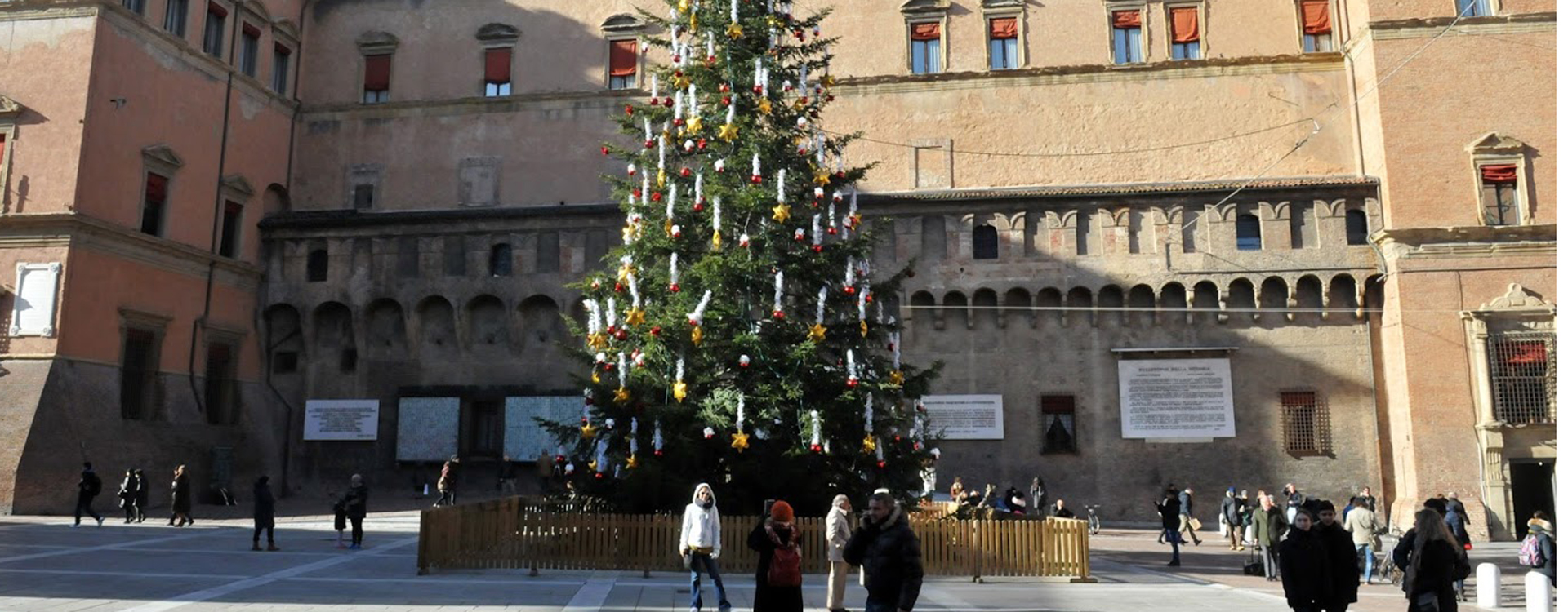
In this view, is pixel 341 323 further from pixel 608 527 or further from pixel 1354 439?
pixel 1354 439

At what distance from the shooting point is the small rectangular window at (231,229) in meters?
31.5

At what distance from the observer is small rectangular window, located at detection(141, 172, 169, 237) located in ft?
91.8

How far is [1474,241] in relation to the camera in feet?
88.3

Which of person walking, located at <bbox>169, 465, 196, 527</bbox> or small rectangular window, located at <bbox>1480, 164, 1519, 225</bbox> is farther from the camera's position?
small rectangular window, located at <bbox>1480, 164, 1519, 225</bbox>

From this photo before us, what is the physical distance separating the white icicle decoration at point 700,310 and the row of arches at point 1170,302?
14523 mm

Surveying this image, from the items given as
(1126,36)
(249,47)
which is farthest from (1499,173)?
(249,47)

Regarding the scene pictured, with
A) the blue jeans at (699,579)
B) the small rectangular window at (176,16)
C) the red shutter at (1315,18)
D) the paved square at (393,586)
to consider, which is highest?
the red shutter at (1315,18)

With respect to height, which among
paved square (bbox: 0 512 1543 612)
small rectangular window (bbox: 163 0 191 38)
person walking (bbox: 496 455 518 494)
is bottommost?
paved square (bbox: 0 512 1543 612)

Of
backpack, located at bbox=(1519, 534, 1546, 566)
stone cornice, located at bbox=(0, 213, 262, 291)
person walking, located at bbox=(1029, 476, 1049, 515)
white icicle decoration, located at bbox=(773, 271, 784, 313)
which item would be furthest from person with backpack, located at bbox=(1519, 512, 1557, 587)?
stone cornice, located at bbox=(0, 213, 262, 291)

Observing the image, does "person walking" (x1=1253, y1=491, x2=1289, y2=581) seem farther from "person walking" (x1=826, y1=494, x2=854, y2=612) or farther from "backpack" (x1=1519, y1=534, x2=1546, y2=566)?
"person walking" (x1=826, y1=494, x2=854, y2=612)

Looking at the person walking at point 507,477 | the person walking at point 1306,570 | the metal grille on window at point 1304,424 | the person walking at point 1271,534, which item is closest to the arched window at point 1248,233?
the metal grille on window at point 1304,424

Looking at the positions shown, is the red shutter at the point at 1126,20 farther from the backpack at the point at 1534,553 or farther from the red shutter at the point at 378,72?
the red shutter at the point at 378,72

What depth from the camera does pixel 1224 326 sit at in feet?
96.1

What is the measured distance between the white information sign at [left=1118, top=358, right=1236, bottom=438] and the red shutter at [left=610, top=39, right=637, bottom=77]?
1703cm
